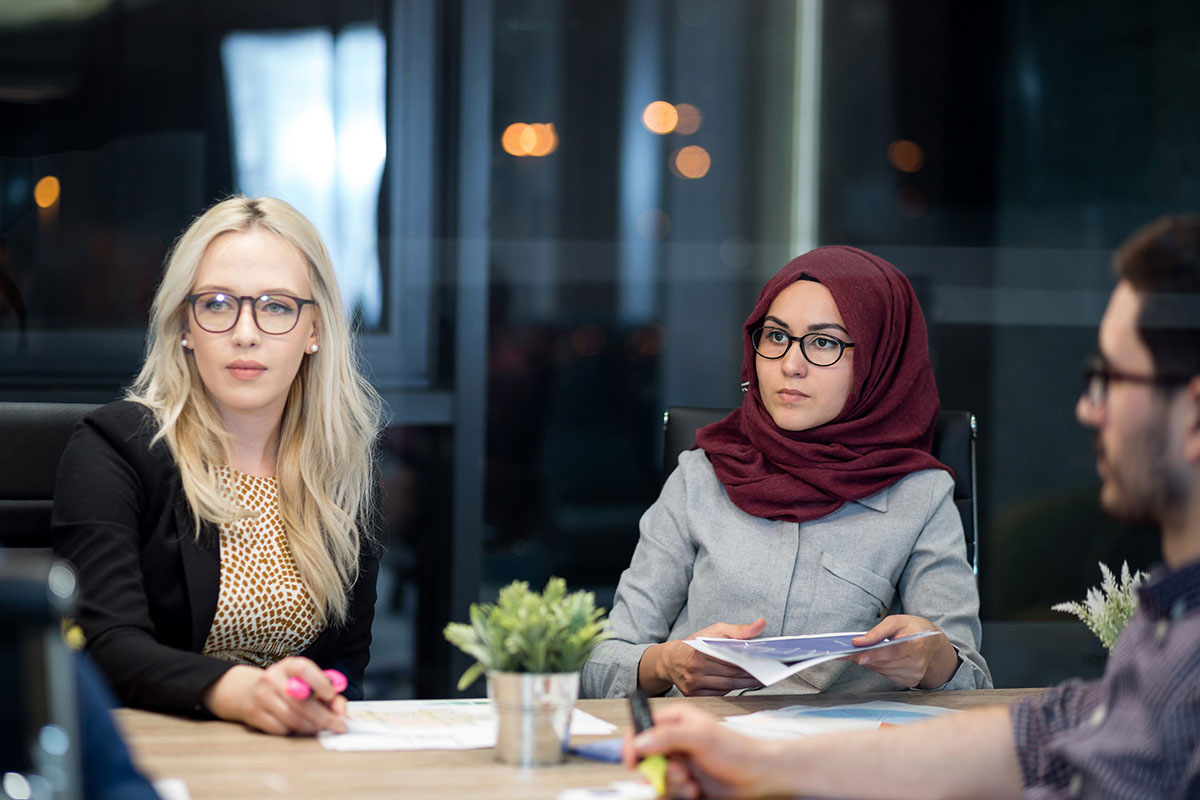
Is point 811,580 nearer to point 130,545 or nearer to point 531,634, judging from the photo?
point 531,634

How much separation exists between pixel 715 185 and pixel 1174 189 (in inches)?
56.6

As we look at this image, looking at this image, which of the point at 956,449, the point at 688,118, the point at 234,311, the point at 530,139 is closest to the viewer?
the point at 234,311

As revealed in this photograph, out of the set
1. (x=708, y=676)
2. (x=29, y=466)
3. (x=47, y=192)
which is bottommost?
(x=708, y=676)

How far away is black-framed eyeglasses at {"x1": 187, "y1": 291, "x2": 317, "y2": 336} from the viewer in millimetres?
1757

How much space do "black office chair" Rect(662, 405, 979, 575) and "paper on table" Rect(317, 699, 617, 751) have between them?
2.59ft

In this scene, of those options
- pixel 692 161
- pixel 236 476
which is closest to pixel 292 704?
pixel 236 476

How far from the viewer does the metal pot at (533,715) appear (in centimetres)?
121

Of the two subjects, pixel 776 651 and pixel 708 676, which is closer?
pixel 776 651

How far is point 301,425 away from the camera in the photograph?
1.86 m

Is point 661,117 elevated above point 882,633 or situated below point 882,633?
above

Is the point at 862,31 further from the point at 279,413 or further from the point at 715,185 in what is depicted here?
the point at 279,413

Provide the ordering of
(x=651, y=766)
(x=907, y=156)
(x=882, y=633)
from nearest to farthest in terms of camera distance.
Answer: (x=651, y=766)
(x=882, y=633)
(x=907, y=156)

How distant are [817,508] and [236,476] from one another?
0.93 meters

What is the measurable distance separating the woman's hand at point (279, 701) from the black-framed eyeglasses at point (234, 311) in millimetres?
604
